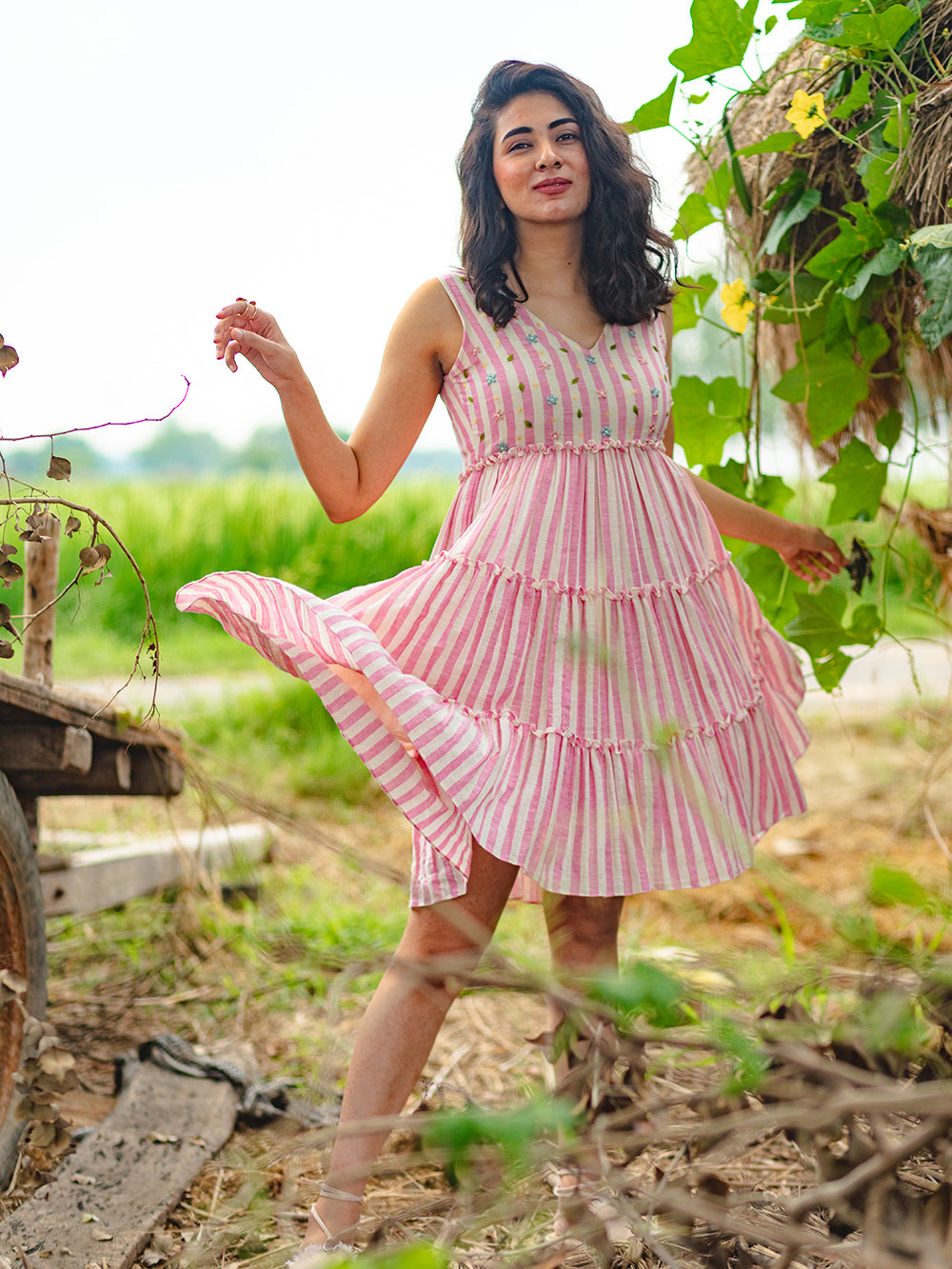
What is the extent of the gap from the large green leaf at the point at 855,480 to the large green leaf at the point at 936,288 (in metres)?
0.41

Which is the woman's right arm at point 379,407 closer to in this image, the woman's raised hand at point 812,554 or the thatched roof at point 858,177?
the thatched roof at point 858,177

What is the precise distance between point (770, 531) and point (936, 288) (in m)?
0.46

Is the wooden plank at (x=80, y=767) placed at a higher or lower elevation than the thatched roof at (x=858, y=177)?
lower

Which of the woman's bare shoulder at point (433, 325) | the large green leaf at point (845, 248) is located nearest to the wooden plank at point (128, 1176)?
the woman's bare shoulder at point (433, 325)

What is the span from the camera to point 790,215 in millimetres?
1702

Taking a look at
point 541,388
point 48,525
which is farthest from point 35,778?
point 541,388

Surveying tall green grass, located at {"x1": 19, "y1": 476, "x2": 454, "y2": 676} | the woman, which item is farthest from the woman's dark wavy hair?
tall green grass, located at {"x1": 19, "y1": 476, "x2": 454, "y2": 676}

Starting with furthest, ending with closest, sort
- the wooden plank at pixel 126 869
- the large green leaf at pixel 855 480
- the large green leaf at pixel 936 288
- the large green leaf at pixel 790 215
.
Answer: the wooden plank at pixel 126 869 < the large green leaf at pixel 855 480 < the large green leaf at pixel 790 215 < the large green leaf at pixel 936 288

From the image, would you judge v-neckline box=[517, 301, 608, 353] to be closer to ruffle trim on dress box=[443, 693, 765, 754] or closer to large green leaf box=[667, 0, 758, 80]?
large green leaf box=[667, 0, 758, 80]

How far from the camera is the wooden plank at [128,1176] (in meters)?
1.41

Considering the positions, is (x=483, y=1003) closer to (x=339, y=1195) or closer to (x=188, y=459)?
(x=339, y=1195)

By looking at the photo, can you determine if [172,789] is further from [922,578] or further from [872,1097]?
[872,1097]

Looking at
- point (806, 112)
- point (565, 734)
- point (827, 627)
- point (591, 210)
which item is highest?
point (806, 112)

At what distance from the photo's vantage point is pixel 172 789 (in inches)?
80.1
